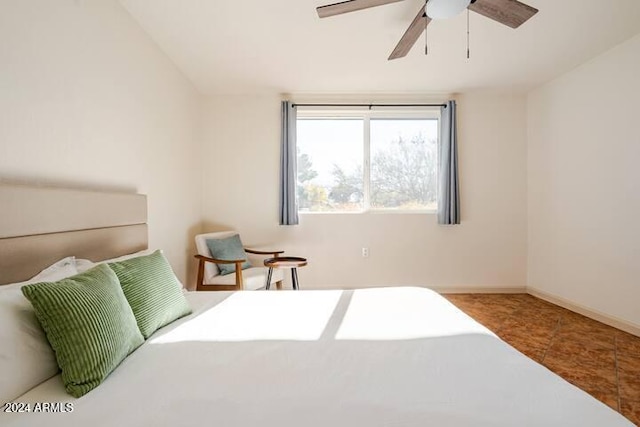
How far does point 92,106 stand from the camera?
6.53ft

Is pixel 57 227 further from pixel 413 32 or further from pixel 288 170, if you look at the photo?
pixel 288 170

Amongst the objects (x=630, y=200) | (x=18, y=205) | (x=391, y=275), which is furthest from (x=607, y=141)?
(x=18, y=205)

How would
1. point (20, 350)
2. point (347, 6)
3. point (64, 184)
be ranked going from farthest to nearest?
point (347, 6) → point (64, 184) → point (20, 350)

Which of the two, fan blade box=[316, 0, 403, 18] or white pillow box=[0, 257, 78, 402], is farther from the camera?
fan blade box=[316, 0, 403, 18]

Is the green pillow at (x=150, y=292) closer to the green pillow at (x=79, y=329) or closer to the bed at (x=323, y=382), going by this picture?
the bed at (x=323, y=382)

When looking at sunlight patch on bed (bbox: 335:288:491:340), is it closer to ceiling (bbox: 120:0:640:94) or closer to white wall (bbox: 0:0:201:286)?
white wall (bbox: 0:0:201:286)

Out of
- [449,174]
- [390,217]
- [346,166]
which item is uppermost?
[346,166]

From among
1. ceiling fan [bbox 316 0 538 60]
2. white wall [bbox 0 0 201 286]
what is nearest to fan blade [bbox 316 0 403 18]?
ceiling fan [bbox 316 0 538 60]

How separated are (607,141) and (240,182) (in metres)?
3.79

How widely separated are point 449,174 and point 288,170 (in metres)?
1.94

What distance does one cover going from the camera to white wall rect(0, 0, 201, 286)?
4.86 ft

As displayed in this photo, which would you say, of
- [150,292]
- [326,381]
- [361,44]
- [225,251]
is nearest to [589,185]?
[361,44]

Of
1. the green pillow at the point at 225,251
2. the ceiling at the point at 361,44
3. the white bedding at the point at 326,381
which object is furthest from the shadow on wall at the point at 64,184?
the ceiling at the point at 361,44

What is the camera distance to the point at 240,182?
407 cm
